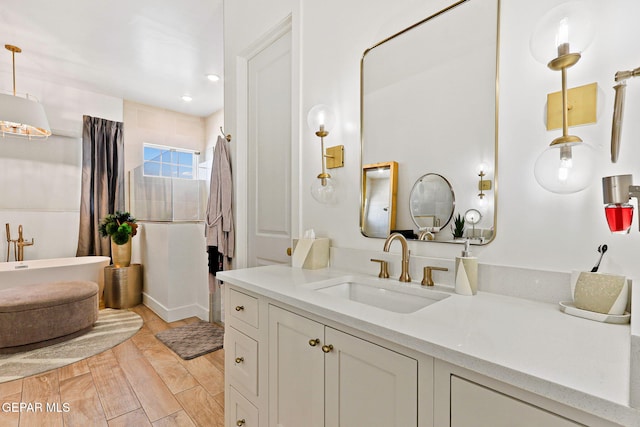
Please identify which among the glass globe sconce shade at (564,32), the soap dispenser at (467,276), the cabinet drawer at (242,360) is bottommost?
the cabinet drawer at (242,360)

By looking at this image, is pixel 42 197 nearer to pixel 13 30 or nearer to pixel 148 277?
pixel 148 277

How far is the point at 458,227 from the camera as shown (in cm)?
116

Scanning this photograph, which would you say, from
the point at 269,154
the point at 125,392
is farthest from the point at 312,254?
the point at 125,392

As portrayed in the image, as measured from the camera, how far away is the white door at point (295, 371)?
930 mm

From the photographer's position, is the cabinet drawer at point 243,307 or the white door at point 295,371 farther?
the cabinet drawer at point 243,307

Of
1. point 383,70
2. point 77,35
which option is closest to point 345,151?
point 383,70

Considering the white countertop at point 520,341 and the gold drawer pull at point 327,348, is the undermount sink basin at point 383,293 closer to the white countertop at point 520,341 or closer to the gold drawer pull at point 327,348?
the white countertop at point 520,341

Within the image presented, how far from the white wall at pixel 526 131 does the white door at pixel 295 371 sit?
58cm

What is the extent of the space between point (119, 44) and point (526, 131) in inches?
138

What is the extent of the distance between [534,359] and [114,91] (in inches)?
197

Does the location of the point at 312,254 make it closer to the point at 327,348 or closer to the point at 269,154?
the point at 327,348

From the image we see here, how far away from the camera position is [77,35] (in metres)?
2.76

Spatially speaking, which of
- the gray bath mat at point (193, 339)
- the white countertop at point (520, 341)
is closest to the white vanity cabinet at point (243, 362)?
the white countertop at point (520, 341)

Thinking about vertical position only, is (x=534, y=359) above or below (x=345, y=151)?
below
